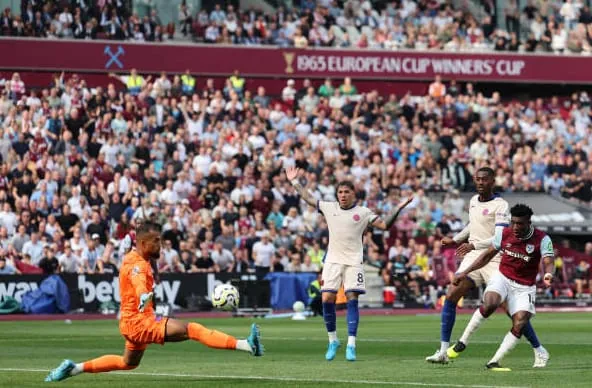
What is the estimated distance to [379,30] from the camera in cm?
4803

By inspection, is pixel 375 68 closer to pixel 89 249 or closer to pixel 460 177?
pixel 460 177

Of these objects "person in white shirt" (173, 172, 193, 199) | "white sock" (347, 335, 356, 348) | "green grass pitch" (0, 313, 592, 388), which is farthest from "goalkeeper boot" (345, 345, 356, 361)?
"person in white shirt" (173, 172, 193, 199)

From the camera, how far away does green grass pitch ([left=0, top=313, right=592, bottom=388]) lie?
13648 mm

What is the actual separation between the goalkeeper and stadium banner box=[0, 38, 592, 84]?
30.0 metres

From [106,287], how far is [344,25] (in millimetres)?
18140

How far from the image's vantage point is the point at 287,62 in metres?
46.4

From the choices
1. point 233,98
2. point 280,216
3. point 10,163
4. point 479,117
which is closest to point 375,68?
point 479,117

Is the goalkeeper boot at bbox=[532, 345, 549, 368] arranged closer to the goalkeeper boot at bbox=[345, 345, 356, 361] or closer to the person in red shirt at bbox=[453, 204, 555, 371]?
the person in red shirt at bbox=[453, 204, 555, 371]

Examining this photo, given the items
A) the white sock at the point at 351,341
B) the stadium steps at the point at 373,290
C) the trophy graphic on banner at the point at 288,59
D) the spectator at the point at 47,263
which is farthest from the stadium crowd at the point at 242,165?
→ the white sock at the point at 351,341

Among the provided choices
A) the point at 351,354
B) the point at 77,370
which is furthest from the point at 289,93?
the point at 77,370

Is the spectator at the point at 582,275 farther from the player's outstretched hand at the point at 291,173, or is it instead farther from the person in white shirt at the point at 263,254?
the player's outstretched hand at the point at 291,173

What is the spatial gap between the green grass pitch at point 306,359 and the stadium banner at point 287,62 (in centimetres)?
1672

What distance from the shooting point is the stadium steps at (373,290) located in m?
36.1

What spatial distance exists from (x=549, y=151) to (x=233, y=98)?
10.3 meters
